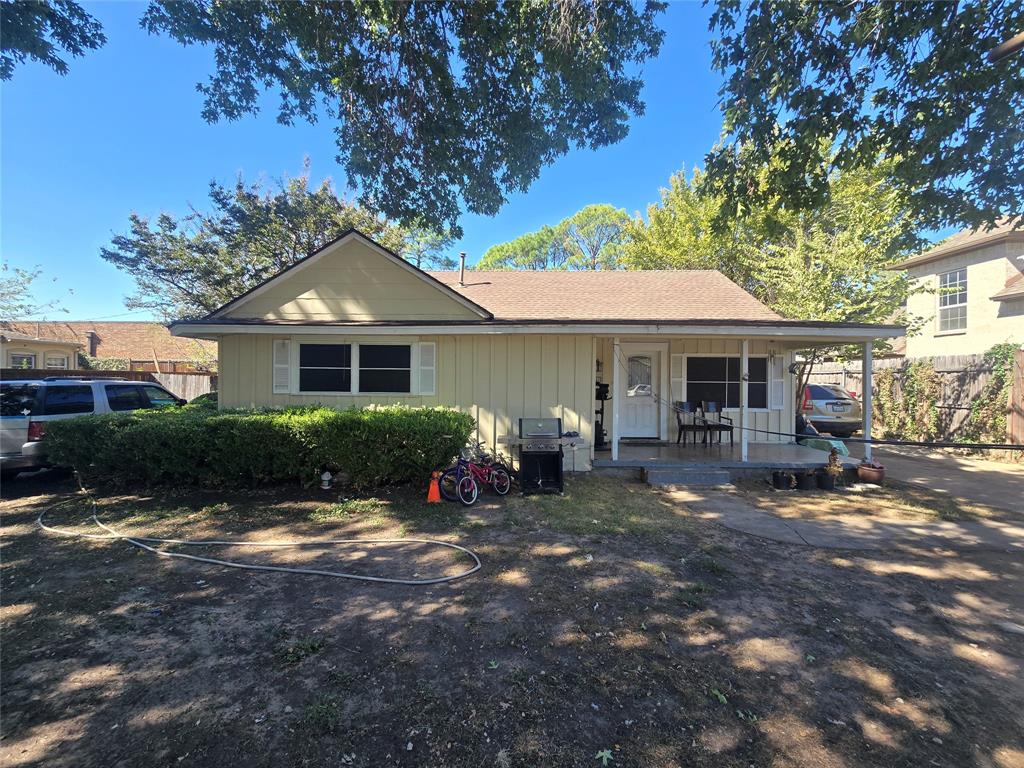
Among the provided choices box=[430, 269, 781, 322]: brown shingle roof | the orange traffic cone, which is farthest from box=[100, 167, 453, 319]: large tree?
the orange traffic cone

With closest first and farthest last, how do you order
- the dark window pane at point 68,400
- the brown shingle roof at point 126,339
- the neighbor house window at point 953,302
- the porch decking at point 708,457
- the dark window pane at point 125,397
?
1. the dark window pane at point 68,400
2. the porch decking at point 708,457
3. the dark window pane at point 125,397
4. the neighbor house window at point 953,302
5. the brown shingle roof at point 126,339

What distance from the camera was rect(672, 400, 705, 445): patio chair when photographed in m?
9.45

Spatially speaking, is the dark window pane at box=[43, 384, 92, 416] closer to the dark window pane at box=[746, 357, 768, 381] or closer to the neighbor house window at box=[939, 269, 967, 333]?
the dark window pane at box=[746, 357, 768, 381]

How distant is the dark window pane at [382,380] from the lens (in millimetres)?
8406

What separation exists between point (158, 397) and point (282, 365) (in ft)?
9.54

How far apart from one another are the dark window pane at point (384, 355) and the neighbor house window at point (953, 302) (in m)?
16.7

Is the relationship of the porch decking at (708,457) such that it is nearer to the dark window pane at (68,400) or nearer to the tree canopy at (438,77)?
the tree canopy at (438,77)

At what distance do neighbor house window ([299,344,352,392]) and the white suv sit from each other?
322 cm

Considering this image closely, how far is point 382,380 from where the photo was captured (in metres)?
8.42

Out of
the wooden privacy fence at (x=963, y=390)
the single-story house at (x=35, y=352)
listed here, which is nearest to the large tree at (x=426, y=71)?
the wooden privacy fence at (x=963, y=390)

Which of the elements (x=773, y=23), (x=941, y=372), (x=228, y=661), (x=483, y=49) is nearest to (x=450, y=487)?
(x=228, y=661)

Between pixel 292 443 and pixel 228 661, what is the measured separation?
3.89 metres

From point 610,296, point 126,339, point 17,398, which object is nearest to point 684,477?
point 610,296

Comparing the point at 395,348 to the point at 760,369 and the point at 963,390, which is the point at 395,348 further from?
the point at 963,390
